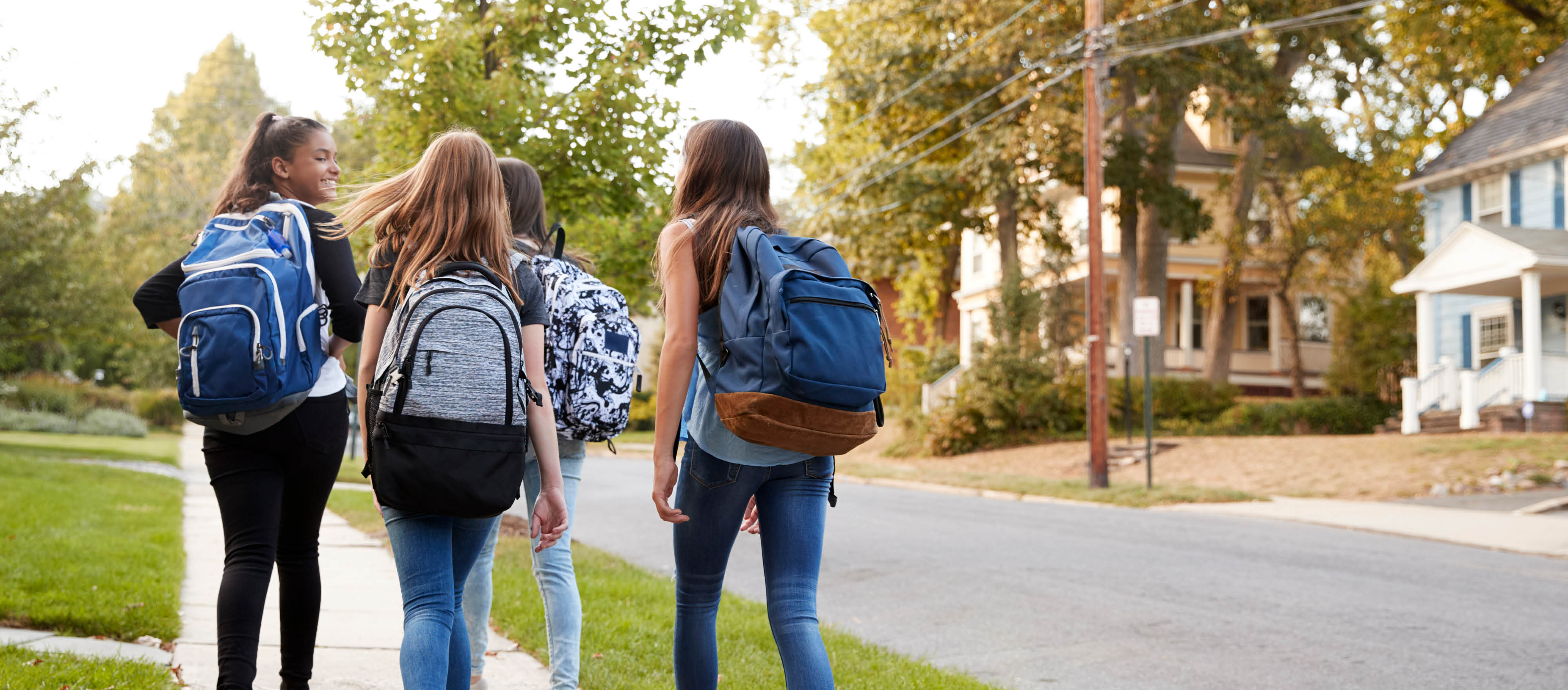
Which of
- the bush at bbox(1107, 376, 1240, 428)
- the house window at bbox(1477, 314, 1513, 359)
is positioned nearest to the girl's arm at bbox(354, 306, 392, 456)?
the bush at bbox(1107, 376, 1240, 428)

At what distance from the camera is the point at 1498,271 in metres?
20.6

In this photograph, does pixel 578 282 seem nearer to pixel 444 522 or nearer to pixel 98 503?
pixel 444 522

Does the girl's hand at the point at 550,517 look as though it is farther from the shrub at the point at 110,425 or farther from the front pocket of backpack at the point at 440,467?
the shrub at the point at 110,425

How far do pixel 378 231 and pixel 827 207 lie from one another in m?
23.9

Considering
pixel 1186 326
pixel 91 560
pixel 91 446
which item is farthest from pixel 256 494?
pixel 1186 326

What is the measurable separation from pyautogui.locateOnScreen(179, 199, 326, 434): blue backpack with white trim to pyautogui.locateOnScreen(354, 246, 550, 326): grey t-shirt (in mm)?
194

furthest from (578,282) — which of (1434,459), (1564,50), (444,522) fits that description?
(1564,50)

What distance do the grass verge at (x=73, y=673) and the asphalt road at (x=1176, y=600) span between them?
3252 mm

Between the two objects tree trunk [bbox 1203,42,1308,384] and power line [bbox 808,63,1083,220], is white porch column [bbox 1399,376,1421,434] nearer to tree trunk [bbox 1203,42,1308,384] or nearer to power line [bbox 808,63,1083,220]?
tree trunk [bbox 1203,42,1308,384]

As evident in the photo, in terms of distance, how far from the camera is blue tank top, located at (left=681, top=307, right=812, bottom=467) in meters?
2.89

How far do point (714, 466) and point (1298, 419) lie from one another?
24188mm

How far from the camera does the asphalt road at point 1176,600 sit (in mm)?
5520

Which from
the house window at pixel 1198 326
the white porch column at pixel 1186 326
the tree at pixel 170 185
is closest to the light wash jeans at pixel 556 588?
the tree at pixel 170 185

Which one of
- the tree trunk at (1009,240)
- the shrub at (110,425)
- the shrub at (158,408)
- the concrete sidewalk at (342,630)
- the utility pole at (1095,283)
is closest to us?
the concrete sidewalk at (342,630)
